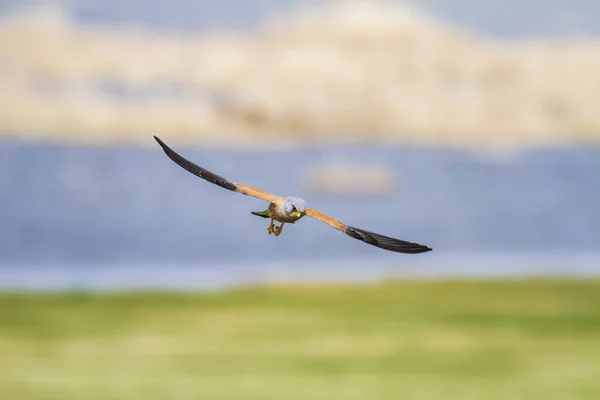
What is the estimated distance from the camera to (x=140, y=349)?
31.5 m

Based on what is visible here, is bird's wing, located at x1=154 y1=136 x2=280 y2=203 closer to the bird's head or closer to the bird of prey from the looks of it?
the bird of prey

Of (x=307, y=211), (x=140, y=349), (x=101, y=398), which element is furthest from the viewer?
(x=140, y=349)

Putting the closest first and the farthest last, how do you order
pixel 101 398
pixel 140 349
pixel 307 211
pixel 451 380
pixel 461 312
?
pixel 307 211 < pixel 101 398 < pixel 451 380 < pixel 140 349 < pixel 461 312

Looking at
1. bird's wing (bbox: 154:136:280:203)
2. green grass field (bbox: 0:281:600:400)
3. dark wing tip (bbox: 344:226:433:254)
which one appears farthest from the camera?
green grass field (bbox: 0:281:600:400)

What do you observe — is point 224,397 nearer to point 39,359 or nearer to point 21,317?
point 39,359

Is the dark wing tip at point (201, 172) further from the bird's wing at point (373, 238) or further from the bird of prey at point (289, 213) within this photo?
the bird's wing at point (373, 238)

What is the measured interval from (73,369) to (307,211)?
26352mm

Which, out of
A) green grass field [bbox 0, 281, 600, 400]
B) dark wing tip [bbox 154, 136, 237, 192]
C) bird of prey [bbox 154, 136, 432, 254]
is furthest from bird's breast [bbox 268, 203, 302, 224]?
green grass field [bbox 0, 281, 600, 400]

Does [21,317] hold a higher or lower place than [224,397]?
higher

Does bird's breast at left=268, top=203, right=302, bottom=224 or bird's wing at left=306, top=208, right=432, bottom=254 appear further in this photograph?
bird's breast at left=268, top=203, right=302, bottom=224

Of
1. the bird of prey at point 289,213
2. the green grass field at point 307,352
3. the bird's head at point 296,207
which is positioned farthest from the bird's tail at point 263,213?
the green grass field at point 307,352

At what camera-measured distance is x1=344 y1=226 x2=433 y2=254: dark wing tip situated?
12.8 feet

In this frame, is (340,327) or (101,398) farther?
(340,327)

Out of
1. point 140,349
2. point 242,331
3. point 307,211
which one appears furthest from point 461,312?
point 307,211
